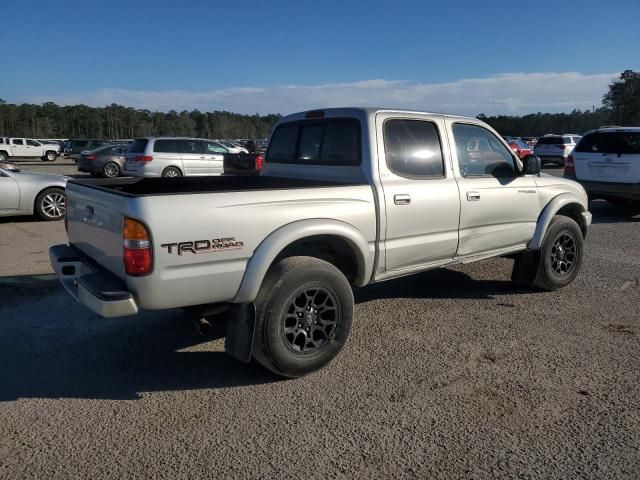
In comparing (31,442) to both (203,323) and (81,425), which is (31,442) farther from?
(203,323)

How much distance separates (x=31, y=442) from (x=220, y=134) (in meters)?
102

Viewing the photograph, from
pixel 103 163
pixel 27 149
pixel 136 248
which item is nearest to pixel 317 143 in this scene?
pixel 136 248

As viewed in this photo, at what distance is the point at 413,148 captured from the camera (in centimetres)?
456

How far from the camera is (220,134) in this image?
102 meters

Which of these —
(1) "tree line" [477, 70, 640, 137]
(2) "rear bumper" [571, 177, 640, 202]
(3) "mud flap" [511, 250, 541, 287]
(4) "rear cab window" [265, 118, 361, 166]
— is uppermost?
(1) "tree line" [477, 70, 640, 137]

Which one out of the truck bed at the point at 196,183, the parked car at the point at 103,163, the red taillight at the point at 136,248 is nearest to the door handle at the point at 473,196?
the truck bed at the point at 196,183

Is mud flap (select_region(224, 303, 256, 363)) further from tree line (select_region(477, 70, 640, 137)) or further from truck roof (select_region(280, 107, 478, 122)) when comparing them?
tree line (select_region(477, 70, 640, 137))

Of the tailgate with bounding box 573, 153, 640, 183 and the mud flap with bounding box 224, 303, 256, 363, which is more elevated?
the tailgate with bounding box 573, 153, 640, 183

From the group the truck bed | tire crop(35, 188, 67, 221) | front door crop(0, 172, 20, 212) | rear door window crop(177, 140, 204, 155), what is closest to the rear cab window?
the truck bed

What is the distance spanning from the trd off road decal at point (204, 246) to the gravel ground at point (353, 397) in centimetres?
98

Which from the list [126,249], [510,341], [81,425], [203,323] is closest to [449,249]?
[510,341]

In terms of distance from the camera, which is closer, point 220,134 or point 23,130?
point 23,130

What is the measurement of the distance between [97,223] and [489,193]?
3.37m

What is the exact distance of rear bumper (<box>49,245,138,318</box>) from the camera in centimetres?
315
